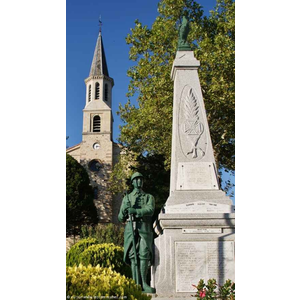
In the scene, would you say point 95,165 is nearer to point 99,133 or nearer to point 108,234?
point 99,133

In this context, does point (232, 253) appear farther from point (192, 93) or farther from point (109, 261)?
point (109, 261)

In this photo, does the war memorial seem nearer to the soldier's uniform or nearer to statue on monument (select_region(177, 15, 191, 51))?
the soldier's uniform

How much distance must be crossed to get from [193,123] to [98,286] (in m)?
4.70

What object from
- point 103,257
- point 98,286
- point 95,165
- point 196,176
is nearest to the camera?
point 98,286

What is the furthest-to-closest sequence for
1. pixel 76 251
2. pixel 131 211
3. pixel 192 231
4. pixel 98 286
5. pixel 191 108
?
1. pixel 76 251
2. pixel 191 108
3. pixel 192 231
4. pixel 131 211
5. pixel 98 286

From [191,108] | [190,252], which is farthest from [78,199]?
[190,252]

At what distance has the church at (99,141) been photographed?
38.0 m

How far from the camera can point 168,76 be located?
17.9m

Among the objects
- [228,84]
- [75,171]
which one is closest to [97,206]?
[75,171]

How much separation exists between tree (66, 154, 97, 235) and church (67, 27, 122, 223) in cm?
259

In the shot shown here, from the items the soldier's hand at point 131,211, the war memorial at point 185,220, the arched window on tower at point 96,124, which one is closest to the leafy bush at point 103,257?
the war memorial at point 185,220

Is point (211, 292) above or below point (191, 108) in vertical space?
below

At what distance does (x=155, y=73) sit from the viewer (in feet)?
60.7

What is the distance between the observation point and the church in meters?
38.0
